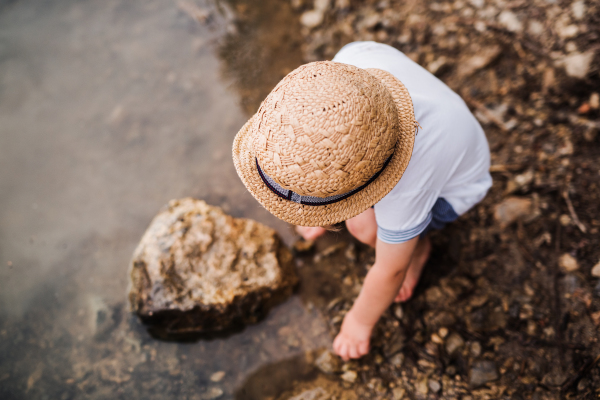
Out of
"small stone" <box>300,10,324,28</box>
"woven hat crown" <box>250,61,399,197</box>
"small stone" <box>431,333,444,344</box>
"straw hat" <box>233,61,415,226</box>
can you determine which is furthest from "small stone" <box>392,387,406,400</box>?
"small stone" <box>300,10,324,28</box>

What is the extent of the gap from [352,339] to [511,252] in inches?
34.9

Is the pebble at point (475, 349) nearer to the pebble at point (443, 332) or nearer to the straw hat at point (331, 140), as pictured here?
the pebble at point (443, 332)

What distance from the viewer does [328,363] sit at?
1691mm

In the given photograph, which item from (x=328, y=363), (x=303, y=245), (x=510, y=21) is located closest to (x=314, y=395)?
(x=328, y=363)

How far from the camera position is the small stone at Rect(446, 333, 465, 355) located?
1615 mm

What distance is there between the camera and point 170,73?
256 centimetres

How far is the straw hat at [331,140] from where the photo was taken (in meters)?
0.82

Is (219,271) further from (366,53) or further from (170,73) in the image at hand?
(170,73)

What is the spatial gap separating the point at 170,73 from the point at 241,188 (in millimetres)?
1082

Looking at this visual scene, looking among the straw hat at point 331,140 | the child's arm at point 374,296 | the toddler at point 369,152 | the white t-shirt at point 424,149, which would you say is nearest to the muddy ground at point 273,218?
the child's arm at point 374,296

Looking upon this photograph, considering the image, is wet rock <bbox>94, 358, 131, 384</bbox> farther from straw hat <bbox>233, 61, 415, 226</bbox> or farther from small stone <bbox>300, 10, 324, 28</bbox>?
small stone <bbox>300, 10, 324, 28</bbox>

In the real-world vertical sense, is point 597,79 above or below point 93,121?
above

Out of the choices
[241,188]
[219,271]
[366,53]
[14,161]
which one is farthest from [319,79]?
Answer: [14,161]

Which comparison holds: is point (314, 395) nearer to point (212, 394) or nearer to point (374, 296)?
point (212, 394)
